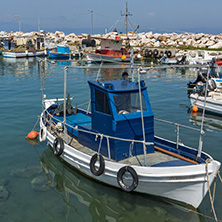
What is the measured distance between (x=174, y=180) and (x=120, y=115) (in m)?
3.09

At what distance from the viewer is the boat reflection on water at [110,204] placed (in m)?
9.47

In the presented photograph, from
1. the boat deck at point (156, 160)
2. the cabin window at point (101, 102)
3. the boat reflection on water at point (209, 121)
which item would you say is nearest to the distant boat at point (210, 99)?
the boat reflection on water at point (209, 121)

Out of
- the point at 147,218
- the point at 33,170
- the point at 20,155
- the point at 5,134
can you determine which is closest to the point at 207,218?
the point at 147,218

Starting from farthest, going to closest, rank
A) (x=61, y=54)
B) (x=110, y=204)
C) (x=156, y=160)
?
(x=61, y=54)
(x=156, y=160)
(x=110, y=204)

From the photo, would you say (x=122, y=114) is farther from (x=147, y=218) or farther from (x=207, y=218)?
(x=207, y=218)

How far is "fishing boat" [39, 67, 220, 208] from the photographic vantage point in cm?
915

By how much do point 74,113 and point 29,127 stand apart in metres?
3.74

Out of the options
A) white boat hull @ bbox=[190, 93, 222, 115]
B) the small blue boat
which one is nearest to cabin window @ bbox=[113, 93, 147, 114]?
white boat hull @ bbox=[190, 93, 222, 115]

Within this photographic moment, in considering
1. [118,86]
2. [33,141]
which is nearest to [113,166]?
[118,86]

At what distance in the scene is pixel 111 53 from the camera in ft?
182

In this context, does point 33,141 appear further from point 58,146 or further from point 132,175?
point 132,175

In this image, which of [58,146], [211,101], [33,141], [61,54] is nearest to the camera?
[58,146]

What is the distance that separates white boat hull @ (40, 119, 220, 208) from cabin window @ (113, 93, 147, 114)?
7.23 feet

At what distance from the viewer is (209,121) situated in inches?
768
